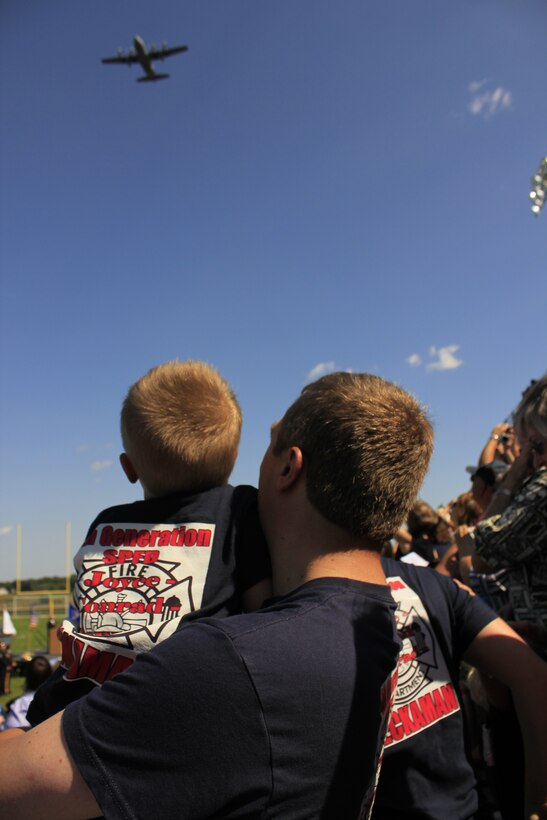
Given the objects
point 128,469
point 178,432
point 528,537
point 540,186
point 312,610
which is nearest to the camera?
point 312,610

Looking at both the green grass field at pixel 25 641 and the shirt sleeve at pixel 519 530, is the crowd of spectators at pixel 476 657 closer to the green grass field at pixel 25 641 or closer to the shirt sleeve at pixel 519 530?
the shirt sleeve at pixel 519 530

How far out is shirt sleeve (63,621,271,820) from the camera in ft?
3.05

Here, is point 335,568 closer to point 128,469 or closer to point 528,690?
point 128,469

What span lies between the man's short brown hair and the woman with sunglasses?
1.41 metres

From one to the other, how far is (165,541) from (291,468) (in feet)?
1.36

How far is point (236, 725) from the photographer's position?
0.97m

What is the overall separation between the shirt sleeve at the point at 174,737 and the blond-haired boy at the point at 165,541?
1.31ft

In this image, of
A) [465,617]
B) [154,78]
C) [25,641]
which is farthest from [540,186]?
[154,78]

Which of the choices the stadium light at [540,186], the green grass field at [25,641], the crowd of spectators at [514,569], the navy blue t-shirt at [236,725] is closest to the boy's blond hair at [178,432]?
the navy blue t-shirt at [236,725]

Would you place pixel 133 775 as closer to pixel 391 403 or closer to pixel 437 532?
pixel 391 403

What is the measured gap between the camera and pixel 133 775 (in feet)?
3.05

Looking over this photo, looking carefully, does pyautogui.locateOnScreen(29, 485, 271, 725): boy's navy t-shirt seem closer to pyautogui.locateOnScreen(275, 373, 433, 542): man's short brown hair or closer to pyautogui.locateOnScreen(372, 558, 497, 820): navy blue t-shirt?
pyautogui.locateOnScreen(275, 373, 433, 542): man's short brown hair

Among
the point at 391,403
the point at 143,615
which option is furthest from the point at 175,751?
the point at 391,403

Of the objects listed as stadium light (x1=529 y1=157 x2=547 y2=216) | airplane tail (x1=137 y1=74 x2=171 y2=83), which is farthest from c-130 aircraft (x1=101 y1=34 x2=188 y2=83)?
stadium light (x1=529 y1=157 x2=547 y2=216)
